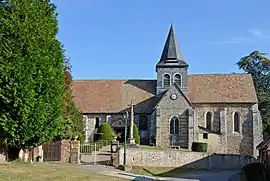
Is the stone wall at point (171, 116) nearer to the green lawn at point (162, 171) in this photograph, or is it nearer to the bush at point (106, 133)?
the bush at point (106, 133)

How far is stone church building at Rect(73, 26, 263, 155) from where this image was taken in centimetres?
5016

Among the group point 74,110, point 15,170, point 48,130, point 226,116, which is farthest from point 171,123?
point 15,170

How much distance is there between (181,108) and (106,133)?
9768mm

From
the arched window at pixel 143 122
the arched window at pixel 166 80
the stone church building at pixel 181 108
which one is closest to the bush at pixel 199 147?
the stone church building at pixel 181 108

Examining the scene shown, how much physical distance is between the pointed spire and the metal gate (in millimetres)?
25172

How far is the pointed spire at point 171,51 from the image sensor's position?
5312cm

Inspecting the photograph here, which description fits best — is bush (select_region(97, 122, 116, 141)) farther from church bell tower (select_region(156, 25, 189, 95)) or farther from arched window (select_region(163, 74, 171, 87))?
arched window (select_region(163, 74, 171, 87))

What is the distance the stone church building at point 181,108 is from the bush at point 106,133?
4.04 metres

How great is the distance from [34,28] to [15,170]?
8264mm

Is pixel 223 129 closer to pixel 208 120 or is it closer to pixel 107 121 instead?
pixel 208 120

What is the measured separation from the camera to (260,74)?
2771 inches

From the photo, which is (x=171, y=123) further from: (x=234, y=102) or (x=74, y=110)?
(x=74, y=110)

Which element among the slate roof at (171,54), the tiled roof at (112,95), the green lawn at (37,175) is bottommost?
the green lawn at (37,175)

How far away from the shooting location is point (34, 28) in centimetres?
2364
